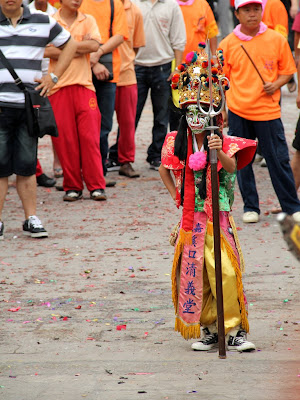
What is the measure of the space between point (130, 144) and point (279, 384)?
619 cm

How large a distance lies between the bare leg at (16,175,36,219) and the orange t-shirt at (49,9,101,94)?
1395 mm

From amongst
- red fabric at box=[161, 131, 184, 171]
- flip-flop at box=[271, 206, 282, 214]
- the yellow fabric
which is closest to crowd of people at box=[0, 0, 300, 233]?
flip-flop at box=[271, 206, 282, 214]

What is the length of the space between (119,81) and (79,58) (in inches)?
48.2

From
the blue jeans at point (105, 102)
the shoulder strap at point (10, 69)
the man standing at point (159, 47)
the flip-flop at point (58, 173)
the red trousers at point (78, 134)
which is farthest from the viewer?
the flip-flop at point (58, 173)

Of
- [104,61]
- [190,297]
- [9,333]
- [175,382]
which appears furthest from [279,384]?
[104,61]

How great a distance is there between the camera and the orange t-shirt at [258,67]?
7.84 metres

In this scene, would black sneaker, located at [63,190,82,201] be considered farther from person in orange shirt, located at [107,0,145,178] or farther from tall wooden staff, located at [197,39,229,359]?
tall wooden staff, located at [197,39,229,359]

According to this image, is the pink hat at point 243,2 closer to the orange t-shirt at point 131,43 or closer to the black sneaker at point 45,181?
the orange t-shirt at point 131,43

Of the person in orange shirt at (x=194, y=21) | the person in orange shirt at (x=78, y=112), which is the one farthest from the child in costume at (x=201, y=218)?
the person in orange shirt at (x=194, y=21)

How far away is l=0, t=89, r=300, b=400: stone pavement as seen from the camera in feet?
14.8

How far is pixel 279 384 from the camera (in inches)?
175

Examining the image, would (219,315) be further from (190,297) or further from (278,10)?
(278,10)

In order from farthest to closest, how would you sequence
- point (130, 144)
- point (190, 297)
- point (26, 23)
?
point (130, 144), point (26, 23), point (190, 297)

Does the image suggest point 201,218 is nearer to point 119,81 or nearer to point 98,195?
point 98,195
